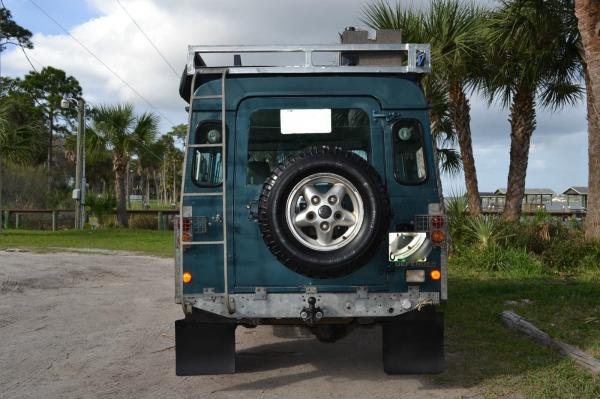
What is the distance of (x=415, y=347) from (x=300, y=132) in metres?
1.97

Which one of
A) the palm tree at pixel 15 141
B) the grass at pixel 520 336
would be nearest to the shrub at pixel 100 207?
the palm tree at pixel 15 141

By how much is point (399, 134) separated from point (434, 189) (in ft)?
1.68

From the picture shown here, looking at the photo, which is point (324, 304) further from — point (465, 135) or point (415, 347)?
point (465, 135)

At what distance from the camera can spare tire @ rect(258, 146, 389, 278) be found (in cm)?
484

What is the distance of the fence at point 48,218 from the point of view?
96.7 feet

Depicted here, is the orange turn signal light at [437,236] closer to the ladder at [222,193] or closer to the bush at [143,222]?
the ladder at [222,193]

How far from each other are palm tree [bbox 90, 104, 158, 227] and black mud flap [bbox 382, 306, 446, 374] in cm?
2517

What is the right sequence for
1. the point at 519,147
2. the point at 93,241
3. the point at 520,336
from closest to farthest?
the point at 520,336, the point at 519,147, the point at 93,241

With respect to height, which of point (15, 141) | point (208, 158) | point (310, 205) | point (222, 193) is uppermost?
point (15, 141)

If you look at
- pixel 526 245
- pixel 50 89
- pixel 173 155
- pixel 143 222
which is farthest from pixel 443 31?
pixel 173 155

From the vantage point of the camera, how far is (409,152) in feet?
17.2

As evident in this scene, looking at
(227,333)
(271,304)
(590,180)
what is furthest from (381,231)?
(590,180)

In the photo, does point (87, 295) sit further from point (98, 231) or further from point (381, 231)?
point (98, 231)

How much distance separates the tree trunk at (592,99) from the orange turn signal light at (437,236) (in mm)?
5804
